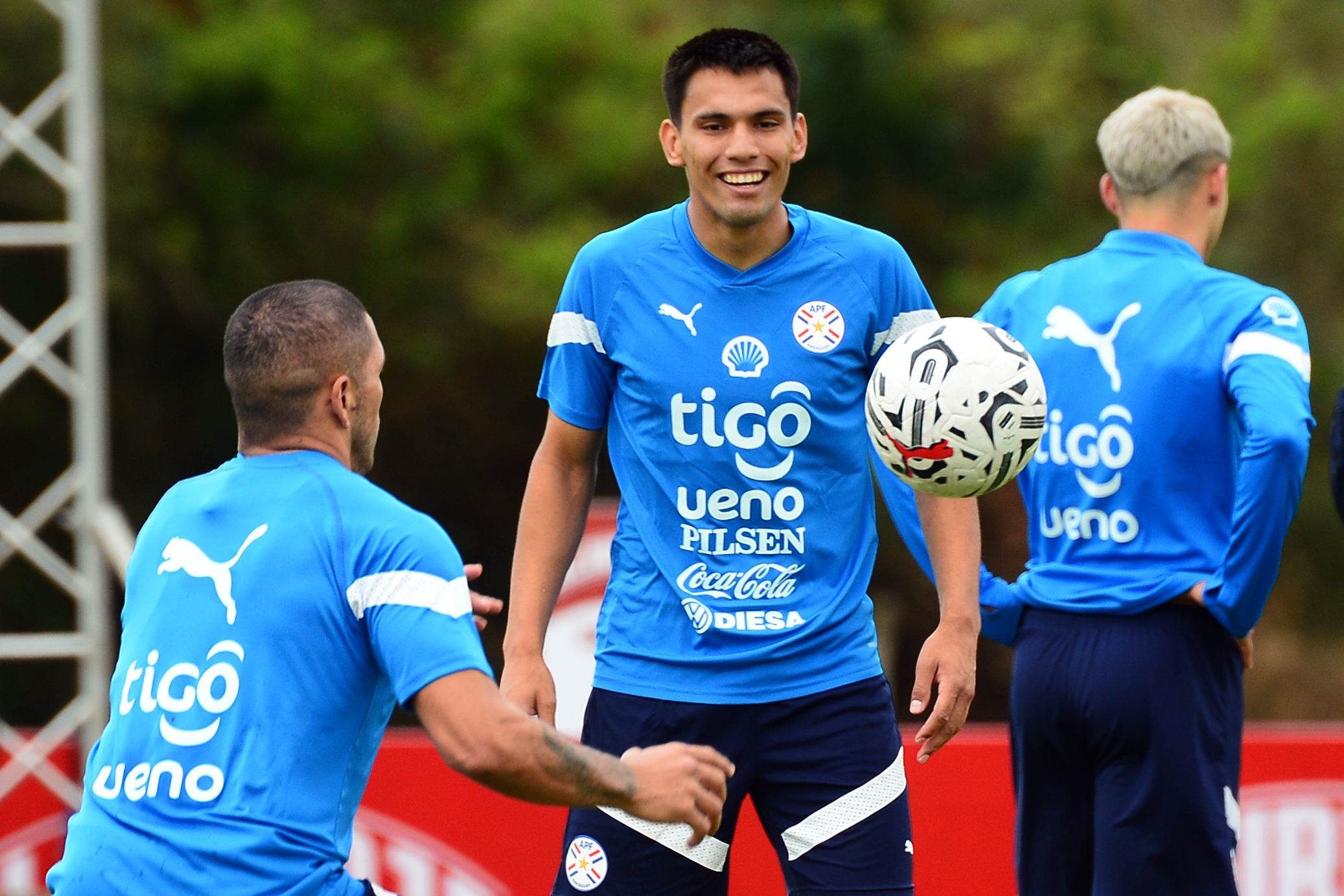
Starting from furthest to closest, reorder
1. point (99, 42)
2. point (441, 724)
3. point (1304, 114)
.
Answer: point (1304, 114)
point (99, 42)
point (441, 724)

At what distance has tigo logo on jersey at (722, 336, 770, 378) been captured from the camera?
10.7ft

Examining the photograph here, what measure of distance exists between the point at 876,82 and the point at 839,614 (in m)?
13.9

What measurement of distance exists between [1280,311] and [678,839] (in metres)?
1.81

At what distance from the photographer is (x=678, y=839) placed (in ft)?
10.6

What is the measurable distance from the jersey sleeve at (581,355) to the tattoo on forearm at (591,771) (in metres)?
1.04

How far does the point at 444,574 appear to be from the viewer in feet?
8.21

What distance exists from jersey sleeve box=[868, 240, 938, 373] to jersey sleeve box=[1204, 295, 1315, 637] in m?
0.73

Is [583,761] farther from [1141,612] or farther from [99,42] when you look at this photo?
[99,42]

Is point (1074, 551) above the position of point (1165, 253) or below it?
below

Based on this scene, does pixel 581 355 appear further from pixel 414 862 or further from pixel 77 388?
pixel 77 388

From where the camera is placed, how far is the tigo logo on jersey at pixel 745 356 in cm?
326

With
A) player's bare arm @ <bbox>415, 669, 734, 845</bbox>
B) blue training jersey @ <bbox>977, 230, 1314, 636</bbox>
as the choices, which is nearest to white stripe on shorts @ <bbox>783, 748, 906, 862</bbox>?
player's bare arm @ <bbox>415, 669, 734, 845</bbox>

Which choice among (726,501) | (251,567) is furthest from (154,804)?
(726,501)

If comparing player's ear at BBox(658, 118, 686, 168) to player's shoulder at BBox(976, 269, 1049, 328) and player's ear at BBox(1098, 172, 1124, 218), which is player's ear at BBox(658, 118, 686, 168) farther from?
player's ear at BBox(1098, 172, 1124, 218)
